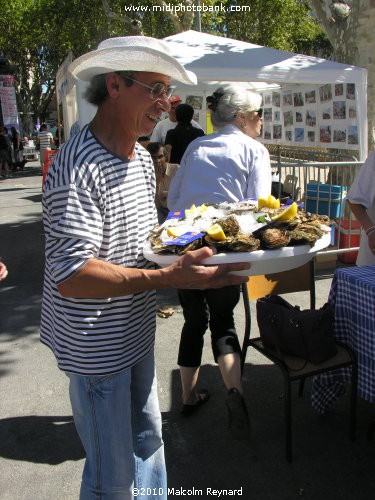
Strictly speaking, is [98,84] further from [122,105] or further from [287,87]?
[287,87]

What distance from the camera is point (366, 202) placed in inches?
126

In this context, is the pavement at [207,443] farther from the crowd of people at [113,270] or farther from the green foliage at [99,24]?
the green foliage at [99,24]

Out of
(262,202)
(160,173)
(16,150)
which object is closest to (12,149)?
(16,150)

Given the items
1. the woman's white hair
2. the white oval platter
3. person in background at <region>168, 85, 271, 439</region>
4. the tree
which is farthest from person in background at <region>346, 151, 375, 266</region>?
the tree

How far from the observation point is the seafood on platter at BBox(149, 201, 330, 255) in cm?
155

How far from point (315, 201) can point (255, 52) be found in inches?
89.4

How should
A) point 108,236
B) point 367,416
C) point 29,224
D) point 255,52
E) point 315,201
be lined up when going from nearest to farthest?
point 108,236 → point 367,416 → point 315,201 → point 255,52 → point 29,224

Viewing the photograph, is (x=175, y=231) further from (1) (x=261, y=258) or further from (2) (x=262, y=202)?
(2) (x=262, y=202)

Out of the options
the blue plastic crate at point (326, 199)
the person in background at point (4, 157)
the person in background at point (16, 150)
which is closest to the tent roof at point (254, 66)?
the blue plastic crate at point (326, 199)

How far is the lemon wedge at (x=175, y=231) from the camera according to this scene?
5.35 ft

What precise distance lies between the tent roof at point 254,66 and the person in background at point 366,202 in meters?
3.30

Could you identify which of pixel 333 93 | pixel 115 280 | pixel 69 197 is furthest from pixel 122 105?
pixel 333 93

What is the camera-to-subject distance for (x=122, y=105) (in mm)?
1561

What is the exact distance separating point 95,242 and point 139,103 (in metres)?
0.49
